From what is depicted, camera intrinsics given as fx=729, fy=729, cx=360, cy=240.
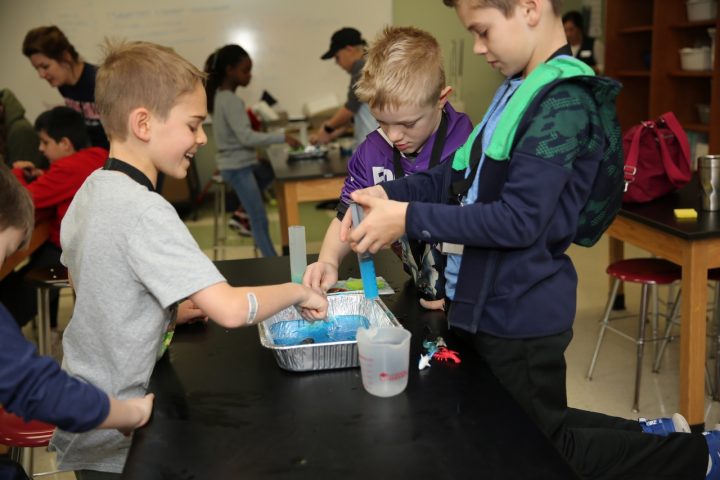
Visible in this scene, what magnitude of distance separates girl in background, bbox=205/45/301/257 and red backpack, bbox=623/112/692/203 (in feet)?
8.13

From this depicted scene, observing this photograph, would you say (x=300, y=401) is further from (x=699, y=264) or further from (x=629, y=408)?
(x=629, y=408)

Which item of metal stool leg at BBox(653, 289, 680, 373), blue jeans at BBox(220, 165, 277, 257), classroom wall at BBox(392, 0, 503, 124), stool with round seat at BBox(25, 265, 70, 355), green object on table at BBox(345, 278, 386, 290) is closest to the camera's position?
green object on table at BBox(345, 278, 386, 290)

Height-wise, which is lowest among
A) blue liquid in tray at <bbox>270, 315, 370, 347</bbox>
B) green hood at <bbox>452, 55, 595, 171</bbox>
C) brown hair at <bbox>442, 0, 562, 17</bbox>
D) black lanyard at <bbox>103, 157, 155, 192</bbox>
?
blue liquid in tray at <bbox>270, 315, 370, 347</bbox>

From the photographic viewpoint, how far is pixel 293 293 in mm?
1317

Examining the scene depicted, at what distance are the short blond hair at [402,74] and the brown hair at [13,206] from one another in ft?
2.35

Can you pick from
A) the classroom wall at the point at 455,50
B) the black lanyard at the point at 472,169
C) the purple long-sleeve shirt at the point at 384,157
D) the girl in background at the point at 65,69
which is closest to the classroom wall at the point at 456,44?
the classroom wall at the point at 455,50

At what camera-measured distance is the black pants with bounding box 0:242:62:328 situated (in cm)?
330

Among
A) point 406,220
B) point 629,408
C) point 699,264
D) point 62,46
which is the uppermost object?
point 62,46

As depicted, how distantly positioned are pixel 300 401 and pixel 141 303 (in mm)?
325

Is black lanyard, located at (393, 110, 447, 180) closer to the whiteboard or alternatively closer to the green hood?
the green hood

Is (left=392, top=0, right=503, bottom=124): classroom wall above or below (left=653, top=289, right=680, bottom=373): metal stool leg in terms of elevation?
above

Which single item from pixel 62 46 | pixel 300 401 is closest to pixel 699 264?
pixel 300 401

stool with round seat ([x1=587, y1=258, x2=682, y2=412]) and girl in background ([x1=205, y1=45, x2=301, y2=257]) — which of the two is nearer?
stool with round seat ([x1=587, y1=258, x2=682, y2=412])

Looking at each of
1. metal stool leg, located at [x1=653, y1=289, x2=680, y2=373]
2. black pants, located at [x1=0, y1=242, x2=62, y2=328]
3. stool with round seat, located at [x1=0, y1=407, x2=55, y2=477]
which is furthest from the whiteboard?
stool with round seat, located at [x1=0, y1=407, x2=55, y2=477]
